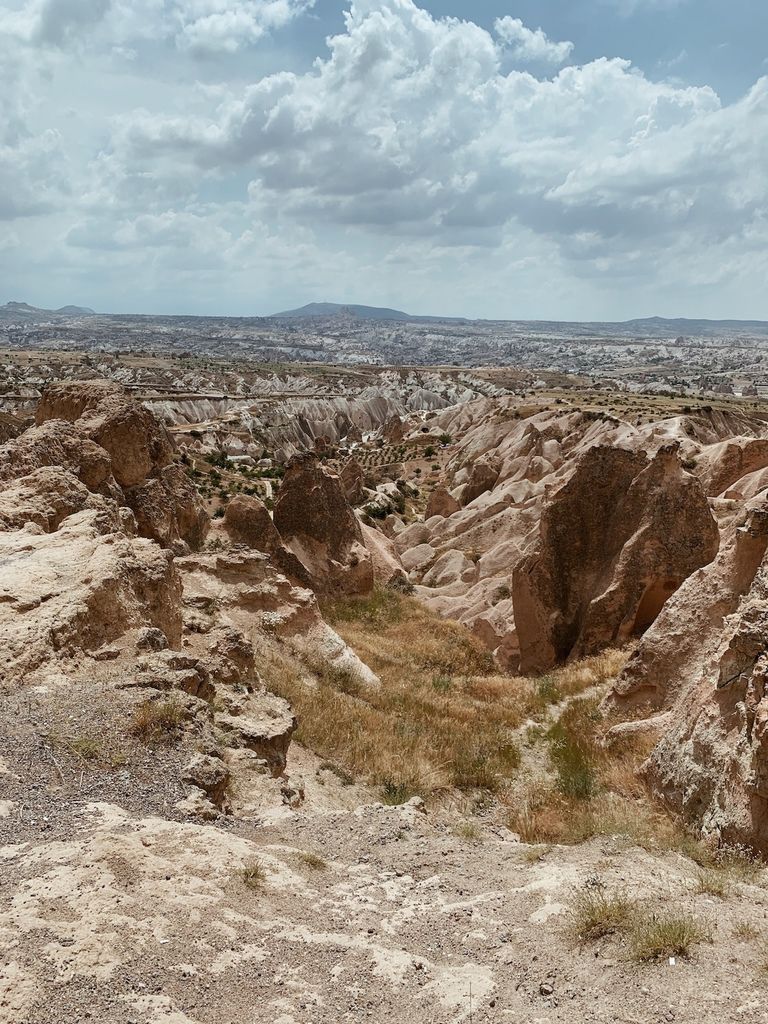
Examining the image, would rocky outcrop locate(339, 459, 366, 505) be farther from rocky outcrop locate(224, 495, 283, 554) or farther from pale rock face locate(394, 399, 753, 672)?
rocky outcrop locate(224, 495, 283, 554)

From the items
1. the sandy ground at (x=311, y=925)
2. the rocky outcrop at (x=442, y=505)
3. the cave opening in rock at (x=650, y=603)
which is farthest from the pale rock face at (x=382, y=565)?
the sandy ground at (x=311, y=925)

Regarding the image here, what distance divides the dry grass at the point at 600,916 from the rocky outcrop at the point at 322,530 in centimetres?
1432

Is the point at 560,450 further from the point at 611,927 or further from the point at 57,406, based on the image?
the point at 611,927

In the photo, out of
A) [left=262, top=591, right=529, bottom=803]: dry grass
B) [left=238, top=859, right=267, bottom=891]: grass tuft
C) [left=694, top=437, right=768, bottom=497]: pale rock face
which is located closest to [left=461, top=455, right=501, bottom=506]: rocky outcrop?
[left=694, top=437, right=768, bottom=497]: pale rock face

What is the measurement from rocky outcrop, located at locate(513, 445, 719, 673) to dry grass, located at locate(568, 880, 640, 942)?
901 cm

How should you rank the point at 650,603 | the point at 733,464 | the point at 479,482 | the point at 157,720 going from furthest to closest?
1. the point at 479,482
2. the point at 733,464
3. the point at 650,603
4. the point at 157,720

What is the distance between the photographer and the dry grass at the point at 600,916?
3.84 meters

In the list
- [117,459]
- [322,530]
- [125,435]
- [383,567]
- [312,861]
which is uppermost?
[125,435]

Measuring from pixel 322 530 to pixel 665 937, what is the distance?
16110 mm

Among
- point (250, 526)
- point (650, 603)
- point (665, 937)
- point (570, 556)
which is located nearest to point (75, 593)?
point (665, 937)

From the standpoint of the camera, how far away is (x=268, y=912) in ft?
13.2

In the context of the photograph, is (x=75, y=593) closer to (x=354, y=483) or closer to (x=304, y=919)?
(x=304, y=919)

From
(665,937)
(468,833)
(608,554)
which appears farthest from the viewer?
(608,554)

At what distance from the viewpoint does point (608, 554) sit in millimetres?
13930
